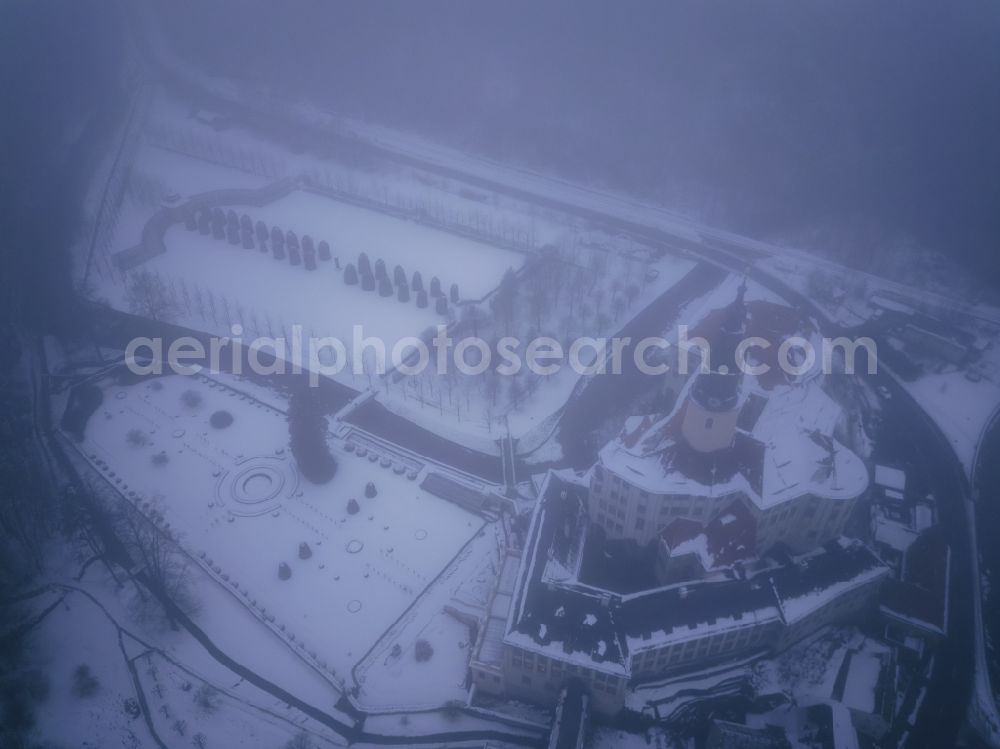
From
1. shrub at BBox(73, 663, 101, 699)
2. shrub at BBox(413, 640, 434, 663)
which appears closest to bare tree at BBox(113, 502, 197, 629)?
shrub at BBox(73, 663, 101, 699)

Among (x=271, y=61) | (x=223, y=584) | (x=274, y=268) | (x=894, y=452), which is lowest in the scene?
(x=223, y=584)

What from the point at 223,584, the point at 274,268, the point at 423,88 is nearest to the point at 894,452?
the point at 223,584

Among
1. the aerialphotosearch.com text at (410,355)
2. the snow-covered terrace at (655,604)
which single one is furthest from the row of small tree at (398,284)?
the snow-covered terrace at (655,604)

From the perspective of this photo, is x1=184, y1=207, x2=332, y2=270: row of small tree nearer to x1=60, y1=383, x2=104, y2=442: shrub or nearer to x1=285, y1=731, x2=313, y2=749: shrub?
x1=60, y1=383, x2=104, y2=442: shrub

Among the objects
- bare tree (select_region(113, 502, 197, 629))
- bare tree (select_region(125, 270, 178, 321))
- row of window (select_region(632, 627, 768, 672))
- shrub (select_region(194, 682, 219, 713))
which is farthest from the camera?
bare tree (select_region(125, 270, 178, 321))

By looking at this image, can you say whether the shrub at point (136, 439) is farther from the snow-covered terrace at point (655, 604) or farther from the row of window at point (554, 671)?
the row of window at point (554, 671)

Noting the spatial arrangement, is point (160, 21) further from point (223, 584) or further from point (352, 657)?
point (352, 657)
